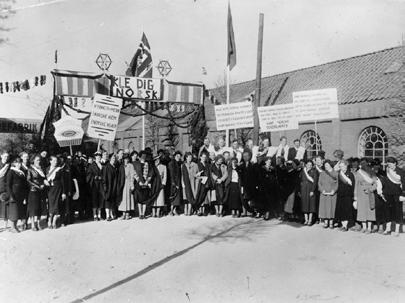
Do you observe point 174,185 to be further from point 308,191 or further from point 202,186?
point 308,191

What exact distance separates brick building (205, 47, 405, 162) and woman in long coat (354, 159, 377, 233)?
25.4ft

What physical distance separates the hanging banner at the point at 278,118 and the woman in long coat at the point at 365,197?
9.49ft

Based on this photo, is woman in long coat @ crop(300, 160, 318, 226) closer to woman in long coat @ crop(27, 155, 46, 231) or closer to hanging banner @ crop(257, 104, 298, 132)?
hanging banner @ crop(257, 104, 298, 132)

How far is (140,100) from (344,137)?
1174 centimetres

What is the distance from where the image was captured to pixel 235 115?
12.3 m

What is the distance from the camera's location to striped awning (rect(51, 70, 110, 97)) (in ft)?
37.0

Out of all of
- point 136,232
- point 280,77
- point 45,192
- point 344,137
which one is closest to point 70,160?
point 45,192

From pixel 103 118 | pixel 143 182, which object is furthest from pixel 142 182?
pixel 103 118

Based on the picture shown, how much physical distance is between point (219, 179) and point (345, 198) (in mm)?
3391

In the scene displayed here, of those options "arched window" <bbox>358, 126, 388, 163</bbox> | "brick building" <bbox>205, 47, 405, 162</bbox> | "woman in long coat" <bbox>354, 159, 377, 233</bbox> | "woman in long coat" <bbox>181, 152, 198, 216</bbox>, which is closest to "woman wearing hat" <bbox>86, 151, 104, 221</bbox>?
"woman in long coat" <bbox>181, 152, 198, 216</bbox>

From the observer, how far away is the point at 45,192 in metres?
9.78

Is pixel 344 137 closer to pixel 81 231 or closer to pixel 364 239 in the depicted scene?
pixel 364 239

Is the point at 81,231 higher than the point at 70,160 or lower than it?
lower

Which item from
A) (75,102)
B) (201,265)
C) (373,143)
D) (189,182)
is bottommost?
(201,265)
